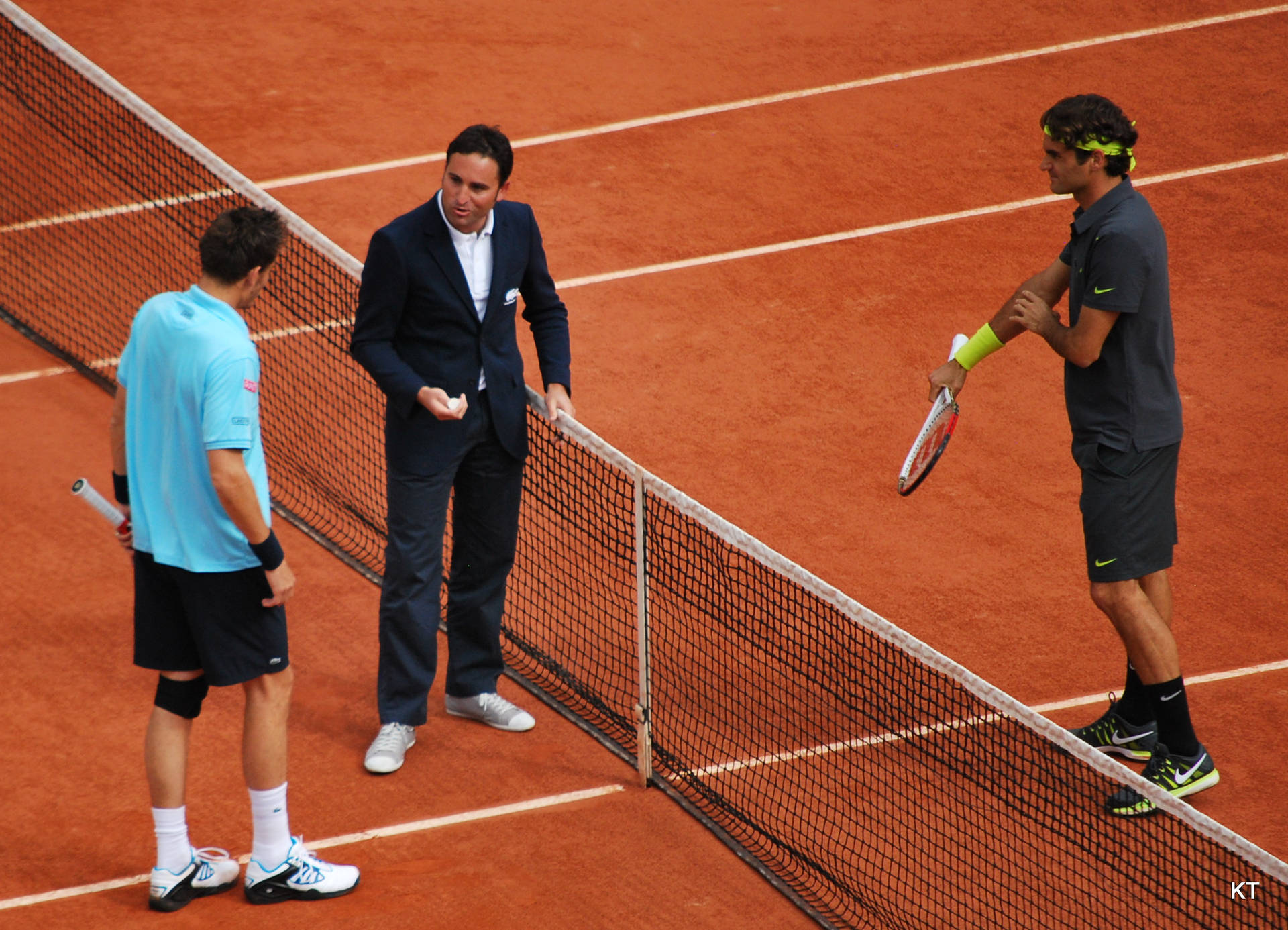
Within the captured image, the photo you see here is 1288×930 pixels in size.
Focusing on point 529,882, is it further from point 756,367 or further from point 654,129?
point 654,129

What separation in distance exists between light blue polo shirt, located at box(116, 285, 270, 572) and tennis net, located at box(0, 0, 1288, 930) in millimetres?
1342

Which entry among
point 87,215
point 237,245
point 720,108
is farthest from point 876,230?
point 237,245

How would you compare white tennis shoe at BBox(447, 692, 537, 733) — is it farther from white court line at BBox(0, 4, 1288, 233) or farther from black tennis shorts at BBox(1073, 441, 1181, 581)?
white court line at BBox(0, 4, 1288, 233)

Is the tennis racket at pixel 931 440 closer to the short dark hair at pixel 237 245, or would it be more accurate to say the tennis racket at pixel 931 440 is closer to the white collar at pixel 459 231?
the white collar at pixel 459 231

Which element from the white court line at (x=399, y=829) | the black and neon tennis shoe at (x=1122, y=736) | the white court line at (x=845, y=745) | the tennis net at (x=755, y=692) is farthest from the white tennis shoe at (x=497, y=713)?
the black and neon tennis shoe at (x=1122, y=736)

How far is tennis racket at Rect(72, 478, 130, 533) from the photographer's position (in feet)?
15.1

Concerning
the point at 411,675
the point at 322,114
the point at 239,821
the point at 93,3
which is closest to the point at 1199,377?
the point at 411,675

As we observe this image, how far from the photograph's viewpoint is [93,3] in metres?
13.0

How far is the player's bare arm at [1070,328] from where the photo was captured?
515cm

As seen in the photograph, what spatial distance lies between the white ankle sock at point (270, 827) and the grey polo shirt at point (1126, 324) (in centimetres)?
300

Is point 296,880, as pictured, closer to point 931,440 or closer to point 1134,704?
point 931,440

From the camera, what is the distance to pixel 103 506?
15.4 feet

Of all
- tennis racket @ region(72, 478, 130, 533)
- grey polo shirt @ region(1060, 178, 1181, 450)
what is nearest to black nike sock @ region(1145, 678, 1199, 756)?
grey polo shirt @ region(1060, 178, 1181, 450)

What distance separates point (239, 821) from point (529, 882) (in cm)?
107
